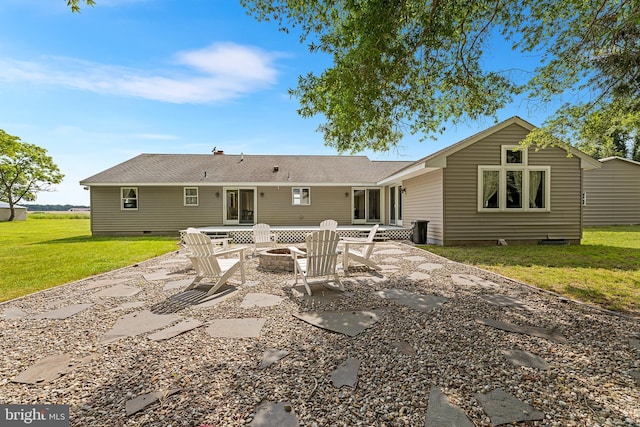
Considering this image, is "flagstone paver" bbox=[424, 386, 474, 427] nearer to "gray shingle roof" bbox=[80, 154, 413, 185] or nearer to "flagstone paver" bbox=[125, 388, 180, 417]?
"flagstone paver" bbox=[125, 388, 180, 417]

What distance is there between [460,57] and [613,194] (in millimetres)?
17538

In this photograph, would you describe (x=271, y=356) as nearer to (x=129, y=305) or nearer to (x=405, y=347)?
(x=405, y=347)

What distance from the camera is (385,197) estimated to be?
16.5 meters

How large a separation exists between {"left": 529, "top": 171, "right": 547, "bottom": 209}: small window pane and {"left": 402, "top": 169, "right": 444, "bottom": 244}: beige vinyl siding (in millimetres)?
3123

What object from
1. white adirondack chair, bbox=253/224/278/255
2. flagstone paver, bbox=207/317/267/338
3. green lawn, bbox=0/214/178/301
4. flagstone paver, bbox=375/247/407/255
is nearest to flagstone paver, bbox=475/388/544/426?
flagstone paver, bbox=207/317/267/338

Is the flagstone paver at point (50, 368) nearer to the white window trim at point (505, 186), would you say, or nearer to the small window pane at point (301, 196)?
the white window trim at point (505, 186)

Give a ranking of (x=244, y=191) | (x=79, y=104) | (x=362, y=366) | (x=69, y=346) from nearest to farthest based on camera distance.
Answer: (x=362, y=366), (x=69, y=346), (x=79, y=104), (x=244, y=191)

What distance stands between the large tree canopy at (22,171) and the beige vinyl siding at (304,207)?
106 ft

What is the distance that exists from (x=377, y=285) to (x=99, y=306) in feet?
14.0

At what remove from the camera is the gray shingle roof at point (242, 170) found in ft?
48.7

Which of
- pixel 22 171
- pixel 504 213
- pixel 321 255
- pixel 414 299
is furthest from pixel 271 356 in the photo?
pixel 22 171

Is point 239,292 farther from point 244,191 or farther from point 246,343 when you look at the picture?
point 244,191

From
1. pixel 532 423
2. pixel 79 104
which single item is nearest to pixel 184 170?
pixel 79 104

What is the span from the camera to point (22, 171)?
32.7 m
